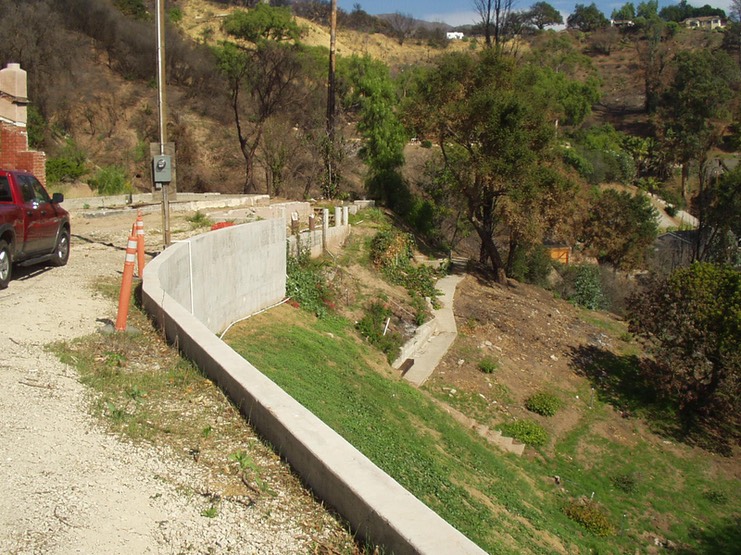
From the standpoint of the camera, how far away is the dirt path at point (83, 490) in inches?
168

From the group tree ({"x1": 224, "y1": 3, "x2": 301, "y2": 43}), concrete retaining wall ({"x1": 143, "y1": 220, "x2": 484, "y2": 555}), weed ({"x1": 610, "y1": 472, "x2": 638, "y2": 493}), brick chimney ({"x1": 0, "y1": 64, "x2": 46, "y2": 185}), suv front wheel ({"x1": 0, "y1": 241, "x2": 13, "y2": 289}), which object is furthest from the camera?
tree ({"x1": 224, "y1": 3, "x2": 301, "y2": 43})

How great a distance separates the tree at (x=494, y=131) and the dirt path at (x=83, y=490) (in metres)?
23.2

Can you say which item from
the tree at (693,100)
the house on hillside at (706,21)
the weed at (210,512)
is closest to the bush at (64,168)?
the weed at (210,512)

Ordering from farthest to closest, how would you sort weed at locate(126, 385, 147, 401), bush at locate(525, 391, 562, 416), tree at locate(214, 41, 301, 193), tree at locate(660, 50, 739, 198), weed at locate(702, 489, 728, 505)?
1. tree at locate(660, 50, 739, 198)
2. tree at locate(214, 41, 301, 193)
3. bush at locate(525, 391, 562, 416)
4. weed at locate(702, 489, 728, 505)
5. weed at locate(126, 385, 147, 401)

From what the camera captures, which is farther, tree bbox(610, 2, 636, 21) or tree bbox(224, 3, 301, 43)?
tree bbox(610, 2, 636, 21)

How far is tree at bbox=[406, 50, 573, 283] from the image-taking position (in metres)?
28.4

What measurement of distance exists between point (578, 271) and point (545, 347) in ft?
43.5

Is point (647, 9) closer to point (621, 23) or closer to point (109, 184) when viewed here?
point (621, 23)

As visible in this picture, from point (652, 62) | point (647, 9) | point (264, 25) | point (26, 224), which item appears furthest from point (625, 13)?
point (26, 224)

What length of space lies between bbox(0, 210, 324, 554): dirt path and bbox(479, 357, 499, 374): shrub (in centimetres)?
1520

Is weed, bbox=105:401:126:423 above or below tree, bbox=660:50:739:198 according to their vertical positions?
below

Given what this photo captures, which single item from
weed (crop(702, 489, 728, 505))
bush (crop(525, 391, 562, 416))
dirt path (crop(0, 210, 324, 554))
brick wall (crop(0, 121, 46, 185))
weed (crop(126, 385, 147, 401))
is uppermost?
brick wall (crop(0, 121, 46, 185))

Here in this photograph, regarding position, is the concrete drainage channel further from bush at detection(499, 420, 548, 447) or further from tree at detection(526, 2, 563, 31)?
tree at detection(526, 2, 563, 31)

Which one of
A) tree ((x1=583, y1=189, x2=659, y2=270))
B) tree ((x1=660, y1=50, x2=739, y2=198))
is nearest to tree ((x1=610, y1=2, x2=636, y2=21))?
tree ((x1=660, y1=50, x2=739, y2=198))
